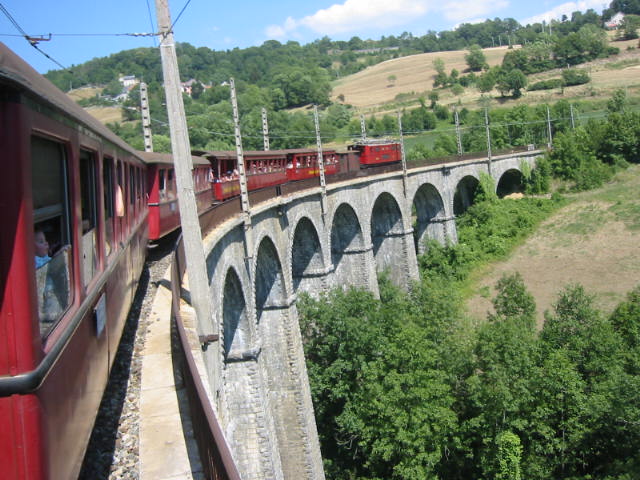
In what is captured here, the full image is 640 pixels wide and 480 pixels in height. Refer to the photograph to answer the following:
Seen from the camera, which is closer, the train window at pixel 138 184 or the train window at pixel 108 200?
the train window at pixel 108 200

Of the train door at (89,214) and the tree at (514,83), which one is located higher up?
the tree at (514,83)

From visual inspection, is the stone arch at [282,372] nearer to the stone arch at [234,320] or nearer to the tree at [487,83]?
the stone arch at [234,320]

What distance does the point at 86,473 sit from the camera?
4160 mm

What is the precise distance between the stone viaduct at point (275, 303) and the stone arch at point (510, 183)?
21.7 meters

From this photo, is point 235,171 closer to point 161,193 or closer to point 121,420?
point 161,193

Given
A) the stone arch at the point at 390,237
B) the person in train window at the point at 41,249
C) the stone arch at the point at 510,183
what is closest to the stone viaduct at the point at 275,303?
the stone arch at the point at 390,237

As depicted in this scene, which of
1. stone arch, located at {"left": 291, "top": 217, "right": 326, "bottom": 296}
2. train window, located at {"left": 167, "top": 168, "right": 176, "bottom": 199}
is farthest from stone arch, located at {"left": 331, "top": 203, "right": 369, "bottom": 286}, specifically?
train window, located at {"left": 167, "top": 168, "right": 176, "bottom": 199}

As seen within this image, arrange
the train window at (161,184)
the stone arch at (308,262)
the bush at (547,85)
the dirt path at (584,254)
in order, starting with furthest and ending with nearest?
1. the bush at (547,85)
2. the dirt path at (584,254)
3. the stone arch at (308,262)
4. the train window at (161,184)

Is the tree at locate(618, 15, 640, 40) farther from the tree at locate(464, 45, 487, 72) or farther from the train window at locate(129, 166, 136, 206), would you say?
the train window at locate(129, 166, 136, 206)

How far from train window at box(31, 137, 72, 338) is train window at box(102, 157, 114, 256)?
6.04ft

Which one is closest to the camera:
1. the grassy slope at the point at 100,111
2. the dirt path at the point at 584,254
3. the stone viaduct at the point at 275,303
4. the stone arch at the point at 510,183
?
the stone viaduct at the point at 275,303

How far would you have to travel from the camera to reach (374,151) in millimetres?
33594

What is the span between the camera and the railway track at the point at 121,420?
167 inches

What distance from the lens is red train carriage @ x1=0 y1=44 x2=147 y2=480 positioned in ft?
7.82
